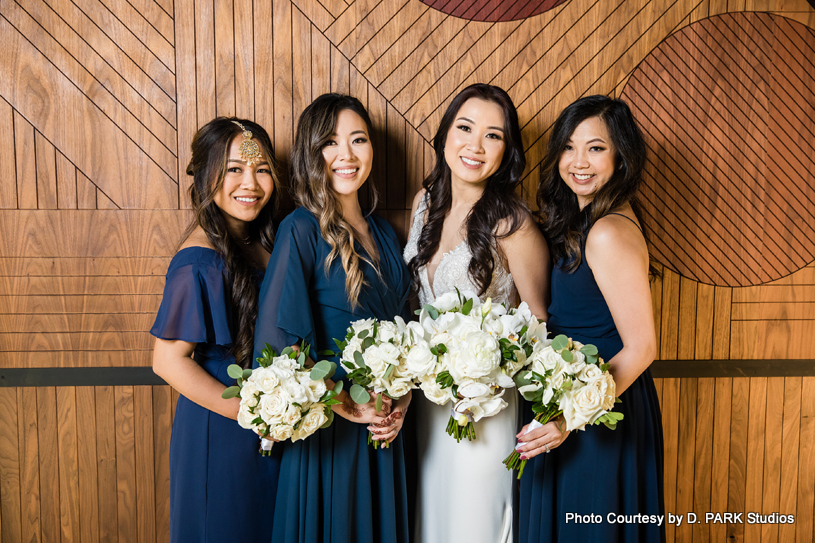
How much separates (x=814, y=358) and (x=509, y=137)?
213 centimetres

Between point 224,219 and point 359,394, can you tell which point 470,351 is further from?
point 224,219

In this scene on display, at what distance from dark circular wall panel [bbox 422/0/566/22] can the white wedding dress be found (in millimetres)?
1437

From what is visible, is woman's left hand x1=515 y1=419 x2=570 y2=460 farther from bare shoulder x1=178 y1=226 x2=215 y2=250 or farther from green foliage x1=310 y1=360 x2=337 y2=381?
bare shoulder x1=178 y1=226 x2=215 y2=250

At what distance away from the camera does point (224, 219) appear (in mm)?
Result: 2137

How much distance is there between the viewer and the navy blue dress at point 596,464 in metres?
1.89

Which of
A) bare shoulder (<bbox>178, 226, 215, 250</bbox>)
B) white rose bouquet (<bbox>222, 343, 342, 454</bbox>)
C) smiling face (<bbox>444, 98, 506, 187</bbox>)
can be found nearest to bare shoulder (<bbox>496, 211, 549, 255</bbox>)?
smiling face (<bbox>444, 98, 506, 187</bbox>)

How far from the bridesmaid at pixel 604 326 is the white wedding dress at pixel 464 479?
0.16m

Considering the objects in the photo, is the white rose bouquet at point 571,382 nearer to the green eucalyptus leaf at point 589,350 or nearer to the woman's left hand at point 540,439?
the green eucalyptus leaf at point 589,350

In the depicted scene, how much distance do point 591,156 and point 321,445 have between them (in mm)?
Answer: 1537

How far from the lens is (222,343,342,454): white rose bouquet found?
156cm

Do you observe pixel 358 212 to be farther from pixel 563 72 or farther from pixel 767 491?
pixel 767 491

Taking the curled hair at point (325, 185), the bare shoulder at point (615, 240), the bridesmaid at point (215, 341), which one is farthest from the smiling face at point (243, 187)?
the bare shoulder at point (615, 240)

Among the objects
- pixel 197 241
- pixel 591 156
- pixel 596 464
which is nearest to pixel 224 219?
pixel 197 241

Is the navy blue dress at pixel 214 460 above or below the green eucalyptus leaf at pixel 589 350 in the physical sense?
below
